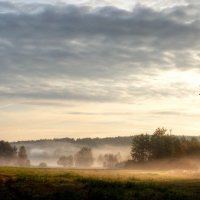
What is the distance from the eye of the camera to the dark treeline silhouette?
17762 centimetres

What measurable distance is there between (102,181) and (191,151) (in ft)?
341

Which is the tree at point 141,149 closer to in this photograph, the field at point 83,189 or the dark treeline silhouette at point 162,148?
the dark treeline silhouette at point 162,148

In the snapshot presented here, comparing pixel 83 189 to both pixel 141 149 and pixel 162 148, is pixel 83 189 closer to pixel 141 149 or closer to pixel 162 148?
pixel 162 148

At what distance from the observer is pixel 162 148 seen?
180m

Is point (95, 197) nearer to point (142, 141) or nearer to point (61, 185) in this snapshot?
point (61, 185)

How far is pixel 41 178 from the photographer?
80938 mm

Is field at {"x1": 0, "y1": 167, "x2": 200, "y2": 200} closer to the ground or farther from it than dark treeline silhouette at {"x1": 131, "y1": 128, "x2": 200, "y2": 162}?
closer to the ground

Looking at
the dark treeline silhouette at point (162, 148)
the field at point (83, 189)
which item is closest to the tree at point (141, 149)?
the dark treeline silhouette at point (162, 148)

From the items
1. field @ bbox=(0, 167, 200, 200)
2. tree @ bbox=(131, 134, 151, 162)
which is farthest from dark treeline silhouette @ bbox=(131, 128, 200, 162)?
field @ bbox=(0, 167, 200, 200)

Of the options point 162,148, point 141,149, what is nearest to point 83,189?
point 162,148

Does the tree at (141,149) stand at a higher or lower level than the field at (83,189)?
higher

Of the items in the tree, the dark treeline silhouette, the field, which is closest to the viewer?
the field

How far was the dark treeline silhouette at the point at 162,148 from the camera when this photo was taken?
178m

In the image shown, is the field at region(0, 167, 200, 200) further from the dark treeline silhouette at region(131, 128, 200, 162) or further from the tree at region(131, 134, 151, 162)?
the tree at region(131, 134, 151, 162)
